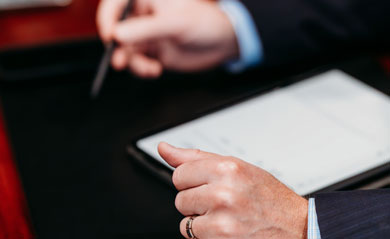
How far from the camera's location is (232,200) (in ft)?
1.56

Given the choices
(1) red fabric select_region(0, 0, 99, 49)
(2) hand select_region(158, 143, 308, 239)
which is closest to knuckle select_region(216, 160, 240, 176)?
(2) hand select_region(158, 143, 308, 239)

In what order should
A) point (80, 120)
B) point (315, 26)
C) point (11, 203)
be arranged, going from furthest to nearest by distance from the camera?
point (315, 26), point (80, 120), point (11, 203)

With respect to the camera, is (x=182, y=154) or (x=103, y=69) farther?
(x=103, y=69)

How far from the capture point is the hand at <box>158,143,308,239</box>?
47cm

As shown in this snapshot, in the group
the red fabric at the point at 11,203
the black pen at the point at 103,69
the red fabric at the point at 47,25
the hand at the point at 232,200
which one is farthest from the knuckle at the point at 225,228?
the red fabric at the point at 47,25

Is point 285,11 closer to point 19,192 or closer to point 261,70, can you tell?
point 261,70

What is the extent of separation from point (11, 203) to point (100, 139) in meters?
0.14

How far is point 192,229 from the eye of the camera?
49cm

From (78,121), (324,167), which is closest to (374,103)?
(324,167)

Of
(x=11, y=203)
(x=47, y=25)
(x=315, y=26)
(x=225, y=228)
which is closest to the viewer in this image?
(x=225, y=228)

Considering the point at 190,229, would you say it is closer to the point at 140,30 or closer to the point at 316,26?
the point at 140,30

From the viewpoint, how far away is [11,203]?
1.94 feet

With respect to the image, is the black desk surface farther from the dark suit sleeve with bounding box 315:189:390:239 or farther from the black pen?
the dark suit sleeve with bounding box 315:189:390:239

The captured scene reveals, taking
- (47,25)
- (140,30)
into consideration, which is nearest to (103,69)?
(140,30)
